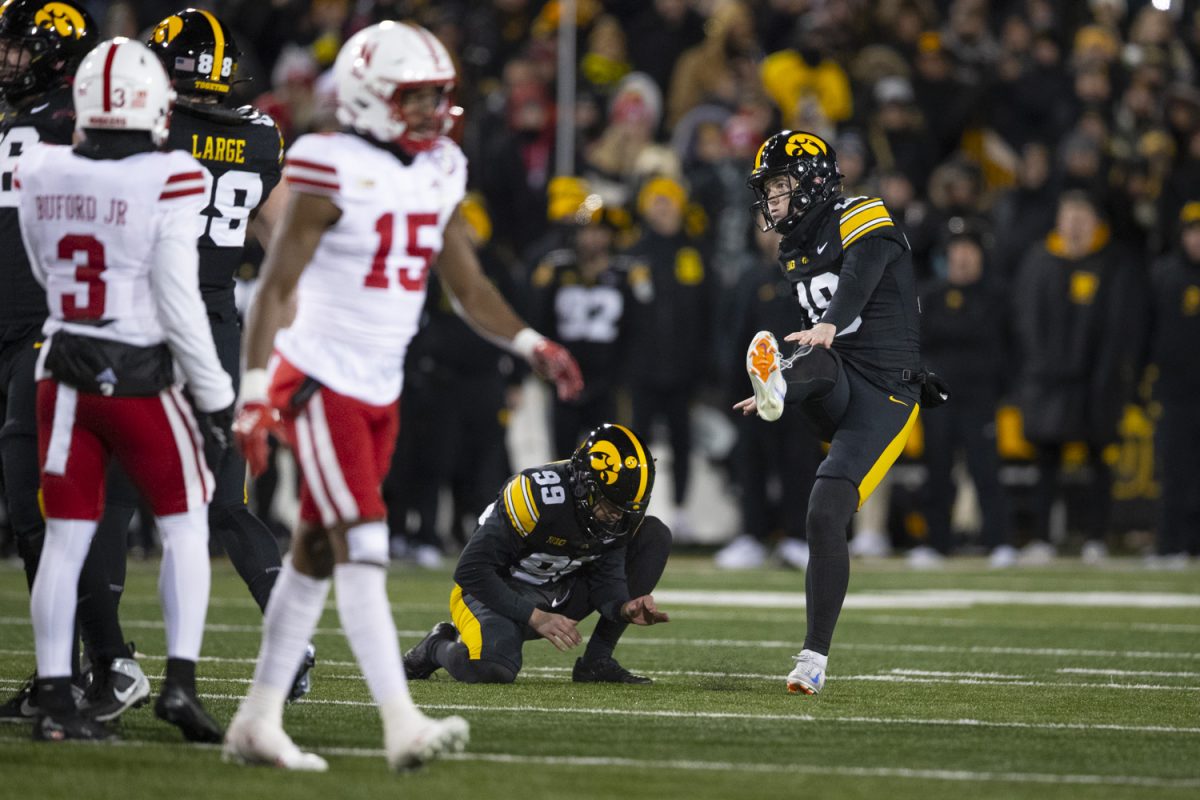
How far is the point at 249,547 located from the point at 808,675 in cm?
194

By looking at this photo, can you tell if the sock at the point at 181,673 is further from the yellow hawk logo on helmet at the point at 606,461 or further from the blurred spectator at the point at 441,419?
the blurred spectator at the point at 441,419

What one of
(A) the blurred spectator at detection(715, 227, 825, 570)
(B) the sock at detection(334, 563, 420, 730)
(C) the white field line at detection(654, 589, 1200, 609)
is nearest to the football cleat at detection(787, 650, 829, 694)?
(B) the sock at detection(334, 563, 420, 730)

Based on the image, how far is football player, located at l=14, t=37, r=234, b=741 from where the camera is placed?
5.20 meters

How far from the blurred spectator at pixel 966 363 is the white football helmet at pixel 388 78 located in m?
8.89

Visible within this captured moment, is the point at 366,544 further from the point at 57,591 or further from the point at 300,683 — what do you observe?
the point at 300,683

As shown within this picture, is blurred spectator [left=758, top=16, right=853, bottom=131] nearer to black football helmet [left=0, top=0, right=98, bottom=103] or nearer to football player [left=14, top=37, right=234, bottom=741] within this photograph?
black football helmet [left=0, top=0, right=98, bottom=103]

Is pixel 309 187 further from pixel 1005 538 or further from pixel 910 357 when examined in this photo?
pixel 1005 538

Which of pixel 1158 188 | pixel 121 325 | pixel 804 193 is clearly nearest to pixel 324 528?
pixel 121 325

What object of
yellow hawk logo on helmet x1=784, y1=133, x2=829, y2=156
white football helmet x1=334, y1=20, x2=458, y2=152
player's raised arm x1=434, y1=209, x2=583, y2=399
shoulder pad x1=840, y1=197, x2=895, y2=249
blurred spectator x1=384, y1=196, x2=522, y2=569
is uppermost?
white football helmet x1=334, y1=20, x2=458, y2=152

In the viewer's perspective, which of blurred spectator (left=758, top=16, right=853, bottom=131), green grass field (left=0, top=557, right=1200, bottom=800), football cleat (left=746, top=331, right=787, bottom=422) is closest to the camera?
green grass field (left=0, top=557, right=1200, bottom=800)

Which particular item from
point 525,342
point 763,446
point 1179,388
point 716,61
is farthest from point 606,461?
point 716,61

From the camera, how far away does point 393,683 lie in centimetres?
480

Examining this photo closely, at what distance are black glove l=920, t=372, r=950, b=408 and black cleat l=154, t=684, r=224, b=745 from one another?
313 centimetres

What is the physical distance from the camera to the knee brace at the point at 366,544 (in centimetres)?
487
